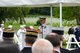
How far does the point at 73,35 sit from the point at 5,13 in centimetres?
2448

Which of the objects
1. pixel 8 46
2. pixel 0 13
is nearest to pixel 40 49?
pixel 8 46

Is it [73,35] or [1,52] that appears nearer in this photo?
[1,52]

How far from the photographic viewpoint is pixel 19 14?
41.4 metres

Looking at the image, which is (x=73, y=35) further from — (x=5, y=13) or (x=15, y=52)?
(x=5, y=13)

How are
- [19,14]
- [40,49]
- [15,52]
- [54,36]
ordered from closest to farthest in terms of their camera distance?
[15,52] → [40,49] → [54,36] → [19,14]

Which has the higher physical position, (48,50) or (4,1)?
(4,1)

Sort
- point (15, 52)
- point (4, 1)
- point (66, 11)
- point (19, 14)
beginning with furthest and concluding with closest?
point (19, 14)
point (66, 11)
point (4, 1)
point (15, 52)

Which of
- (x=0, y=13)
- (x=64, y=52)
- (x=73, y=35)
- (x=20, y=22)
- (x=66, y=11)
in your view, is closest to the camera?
(x=64, y=52)

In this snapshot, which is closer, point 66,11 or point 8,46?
point 8,46

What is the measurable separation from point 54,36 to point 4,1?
5780 millimetres

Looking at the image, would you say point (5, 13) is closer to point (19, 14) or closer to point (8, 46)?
point (19, 14)

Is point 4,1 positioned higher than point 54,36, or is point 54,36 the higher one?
point 4,1

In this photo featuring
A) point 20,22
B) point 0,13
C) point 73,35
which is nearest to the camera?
point 73,35

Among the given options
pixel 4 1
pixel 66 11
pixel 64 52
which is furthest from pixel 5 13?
pixel 64 52
